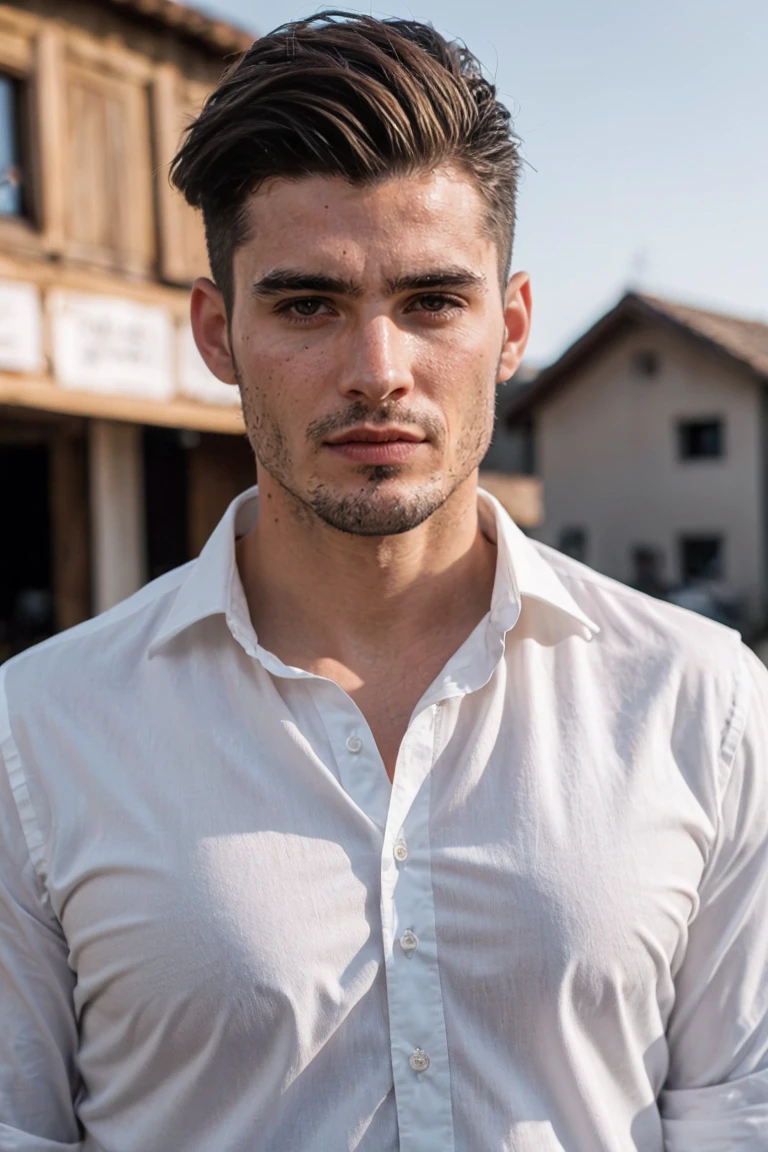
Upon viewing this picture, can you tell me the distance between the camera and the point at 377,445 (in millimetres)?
1759

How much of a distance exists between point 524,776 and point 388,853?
23 cm

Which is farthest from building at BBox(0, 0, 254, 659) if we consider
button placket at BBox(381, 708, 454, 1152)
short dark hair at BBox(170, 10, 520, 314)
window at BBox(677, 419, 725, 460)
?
window at BBox(677, 419, 725, 460)

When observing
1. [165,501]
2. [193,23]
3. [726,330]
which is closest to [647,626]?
[193,23]

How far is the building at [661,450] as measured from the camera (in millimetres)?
23219

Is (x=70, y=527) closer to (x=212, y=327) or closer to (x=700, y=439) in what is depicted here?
(x=212, y=327)

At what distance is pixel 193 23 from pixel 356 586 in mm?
7238

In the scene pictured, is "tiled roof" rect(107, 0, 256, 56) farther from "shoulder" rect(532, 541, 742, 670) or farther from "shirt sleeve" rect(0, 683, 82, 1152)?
"shirt sleeve" rect(0, 683, 82, 1152)

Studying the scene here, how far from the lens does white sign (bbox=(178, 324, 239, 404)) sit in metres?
8.01

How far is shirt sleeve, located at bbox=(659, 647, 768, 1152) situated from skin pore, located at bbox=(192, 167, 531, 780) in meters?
0.51

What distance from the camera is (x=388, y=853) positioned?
1.62 metres

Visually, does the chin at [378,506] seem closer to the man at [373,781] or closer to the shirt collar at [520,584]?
the man at [373,781]

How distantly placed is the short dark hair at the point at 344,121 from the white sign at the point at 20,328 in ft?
16.9

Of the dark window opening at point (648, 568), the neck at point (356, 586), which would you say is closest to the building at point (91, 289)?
the neck at point (356, 586)

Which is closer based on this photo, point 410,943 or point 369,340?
point 410,943
